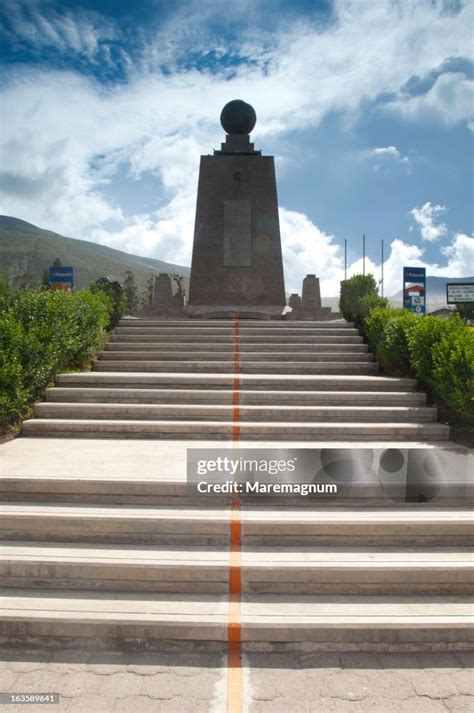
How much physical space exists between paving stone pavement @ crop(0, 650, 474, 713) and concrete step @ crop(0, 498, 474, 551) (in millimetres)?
943

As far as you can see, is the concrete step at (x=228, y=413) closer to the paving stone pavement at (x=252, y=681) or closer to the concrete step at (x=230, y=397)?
the concrete step at (x=230, y=397)

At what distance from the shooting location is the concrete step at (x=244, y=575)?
379 cm

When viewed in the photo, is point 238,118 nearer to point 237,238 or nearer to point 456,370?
point 237,238

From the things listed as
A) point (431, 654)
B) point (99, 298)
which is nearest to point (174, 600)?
point (431, 654)

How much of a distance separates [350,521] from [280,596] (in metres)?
0.93

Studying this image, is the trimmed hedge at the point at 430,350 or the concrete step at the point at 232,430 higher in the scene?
the trimmed hedge at the point at 430,350

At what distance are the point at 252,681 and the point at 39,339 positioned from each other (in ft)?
19.0

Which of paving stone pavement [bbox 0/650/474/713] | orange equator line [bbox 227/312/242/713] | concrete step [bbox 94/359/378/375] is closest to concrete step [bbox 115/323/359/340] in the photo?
→ concrete step [bbox 94/359/378/375]

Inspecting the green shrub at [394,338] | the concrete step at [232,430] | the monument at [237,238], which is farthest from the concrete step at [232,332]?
the monument at [237,238]

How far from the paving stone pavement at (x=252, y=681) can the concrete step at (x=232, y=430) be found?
3.13 meters

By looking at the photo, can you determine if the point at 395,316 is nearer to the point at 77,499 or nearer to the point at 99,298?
the point at 99,298

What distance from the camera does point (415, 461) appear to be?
5.54 m

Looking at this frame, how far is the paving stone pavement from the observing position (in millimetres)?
2912

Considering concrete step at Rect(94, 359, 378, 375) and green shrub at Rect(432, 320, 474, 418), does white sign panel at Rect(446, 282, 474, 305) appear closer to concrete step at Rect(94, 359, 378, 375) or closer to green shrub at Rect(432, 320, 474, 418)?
concrete step at Rect(94, 359, 378, 375)
